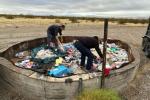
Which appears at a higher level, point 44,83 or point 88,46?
point 88,46

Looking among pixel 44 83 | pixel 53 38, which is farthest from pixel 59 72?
pixel 53 38

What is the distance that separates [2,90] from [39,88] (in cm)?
157

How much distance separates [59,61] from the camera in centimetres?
980

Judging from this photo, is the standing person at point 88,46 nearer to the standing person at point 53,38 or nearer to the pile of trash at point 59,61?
the pile of trash at point 59,61

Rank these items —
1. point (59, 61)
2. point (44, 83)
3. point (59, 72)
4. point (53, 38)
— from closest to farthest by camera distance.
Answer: point (44, 83), point (59, 72), point (59, 61), point (53, 38)

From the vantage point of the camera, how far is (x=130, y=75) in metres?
9.24

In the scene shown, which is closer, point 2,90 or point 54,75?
point 54,75

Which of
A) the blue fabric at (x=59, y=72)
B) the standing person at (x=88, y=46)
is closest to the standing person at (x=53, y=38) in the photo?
the standing person at (x=88, y=46)

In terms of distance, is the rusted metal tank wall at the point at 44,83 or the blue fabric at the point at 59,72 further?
the blue fabric at the point at 59,72

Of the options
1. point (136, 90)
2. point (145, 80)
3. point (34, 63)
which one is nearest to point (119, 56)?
point (145, 80)

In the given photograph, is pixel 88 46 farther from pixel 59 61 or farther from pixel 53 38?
pixel 53 38

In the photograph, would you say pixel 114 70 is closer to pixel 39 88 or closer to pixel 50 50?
pixel 39 88

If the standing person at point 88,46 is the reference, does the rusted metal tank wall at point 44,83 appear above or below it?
below

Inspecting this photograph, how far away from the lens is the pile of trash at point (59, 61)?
28.1ft
